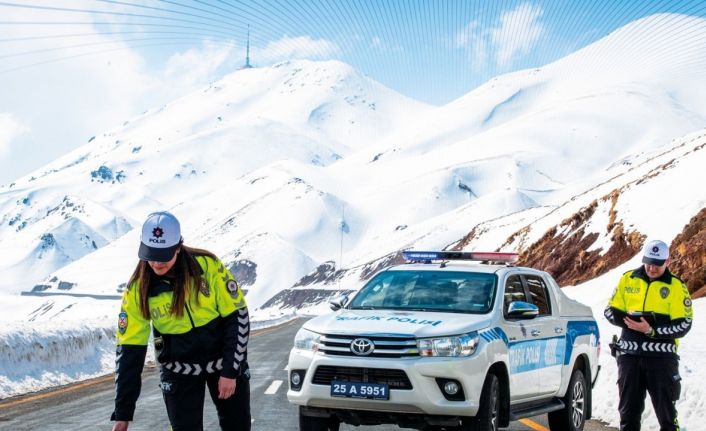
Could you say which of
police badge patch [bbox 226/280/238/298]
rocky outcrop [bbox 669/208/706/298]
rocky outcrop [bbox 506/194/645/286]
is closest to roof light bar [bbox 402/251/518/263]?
police badge patch [bbox 226/280/238/298]

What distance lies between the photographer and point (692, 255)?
99.0 feet

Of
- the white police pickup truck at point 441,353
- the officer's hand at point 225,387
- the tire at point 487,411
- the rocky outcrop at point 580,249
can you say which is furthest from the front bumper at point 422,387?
the rocky outcrop at point 580,249

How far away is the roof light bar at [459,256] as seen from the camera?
9.99 meters

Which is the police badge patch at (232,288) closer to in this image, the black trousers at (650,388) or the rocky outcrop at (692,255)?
the black trousers at (650,388)

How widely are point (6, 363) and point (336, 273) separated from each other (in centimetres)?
15129

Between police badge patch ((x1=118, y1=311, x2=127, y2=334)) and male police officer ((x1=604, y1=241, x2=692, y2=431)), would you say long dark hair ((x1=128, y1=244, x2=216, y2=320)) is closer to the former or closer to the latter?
police badge patch ((x1=118, y1=311, x2=127, y2=334))

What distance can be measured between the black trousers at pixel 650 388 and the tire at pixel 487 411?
1526mm

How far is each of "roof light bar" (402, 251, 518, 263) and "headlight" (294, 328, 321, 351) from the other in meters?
1.96

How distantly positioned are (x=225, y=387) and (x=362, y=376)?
105 inches

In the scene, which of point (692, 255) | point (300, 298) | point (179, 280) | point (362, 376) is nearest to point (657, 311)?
point (362, 376)

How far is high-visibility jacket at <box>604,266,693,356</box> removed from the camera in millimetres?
8711

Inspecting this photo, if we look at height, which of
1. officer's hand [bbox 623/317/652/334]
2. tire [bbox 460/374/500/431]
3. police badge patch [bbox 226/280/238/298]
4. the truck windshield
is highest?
police badge patch [bbox 226/280/238/298]

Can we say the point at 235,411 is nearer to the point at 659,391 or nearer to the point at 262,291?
the point at 659,391

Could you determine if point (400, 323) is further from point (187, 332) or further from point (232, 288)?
point (187, 332)
